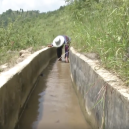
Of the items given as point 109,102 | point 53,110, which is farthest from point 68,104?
point 109,102

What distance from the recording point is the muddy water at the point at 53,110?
3.50 meters

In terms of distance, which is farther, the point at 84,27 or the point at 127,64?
the point at 84,27

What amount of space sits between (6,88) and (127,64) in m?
1.52

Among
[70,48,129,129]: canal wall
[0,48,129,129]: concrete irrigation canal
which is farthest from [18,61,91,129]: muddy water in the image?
[70,48,129,129]: canal wall

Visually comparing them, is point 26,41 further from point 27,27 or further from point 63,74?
point 63,74

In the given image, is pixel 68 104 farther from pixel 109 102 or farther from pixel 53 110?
pixel 109 102

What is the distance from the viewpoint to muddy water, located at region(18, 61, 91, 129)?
350cm

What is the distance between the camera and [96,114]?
114 inches

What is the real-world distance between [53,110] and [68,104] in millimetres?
445

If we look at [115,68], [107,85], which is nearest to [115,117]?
[107,85]

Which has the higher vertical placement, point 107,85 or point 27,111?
point 107,85

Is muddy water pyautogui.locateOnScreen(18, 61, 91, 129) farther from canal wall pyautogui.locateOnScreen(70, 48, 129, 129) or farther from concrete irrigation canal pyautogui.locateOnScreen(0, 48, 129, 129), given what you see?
canal wall pyautogui.locateOnScreen(70, 48, 129, 129)

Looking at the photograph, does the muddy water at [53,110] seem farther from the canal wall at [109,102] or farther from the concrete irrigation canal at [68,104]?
the canal wall at [109,102]

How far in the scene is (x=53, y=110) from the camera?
4.04 m
